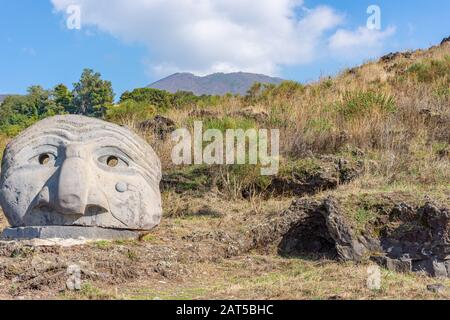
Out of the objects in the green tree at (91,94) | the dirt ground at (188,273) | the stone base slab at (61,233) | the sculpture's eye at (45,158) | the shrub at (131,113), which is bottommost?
the dirt ground at (188,273)

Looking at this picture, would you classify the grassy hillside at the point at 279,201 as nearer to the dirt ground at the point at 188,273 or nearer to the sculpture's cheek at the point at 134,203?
the dirt ground at the point at 188,273

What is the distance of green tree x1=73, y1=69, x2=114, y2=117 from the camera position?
28883mm

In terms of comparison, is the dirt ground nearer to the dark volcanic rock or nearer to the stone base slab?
the stone base slab

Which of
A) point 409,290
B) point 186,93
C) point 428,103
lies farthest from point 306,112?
point 186,93

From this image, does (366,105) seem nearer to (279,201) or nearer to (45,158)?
(279,201)

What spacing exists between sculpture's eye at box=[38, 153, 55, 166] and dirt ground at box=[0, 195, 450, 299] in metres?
1.00

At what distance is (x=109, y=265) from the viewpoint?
19.9 ft

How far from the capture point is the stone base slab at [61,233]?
664 cm

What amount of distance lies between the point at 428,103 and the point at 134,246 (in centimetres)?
908

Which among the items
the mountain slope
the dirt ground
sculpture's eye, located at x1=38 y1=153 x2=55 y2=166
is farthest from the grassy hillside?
the mountain slope

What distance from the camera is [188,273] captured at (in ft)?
21.0

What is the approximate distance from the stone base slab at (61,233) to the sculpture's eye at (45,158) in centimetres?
74

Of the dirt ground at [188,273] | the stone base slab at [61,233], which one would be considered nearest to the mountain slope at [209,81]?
the dirt ground at [188,273]

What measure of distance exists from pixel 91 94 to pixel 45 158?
903 inches
